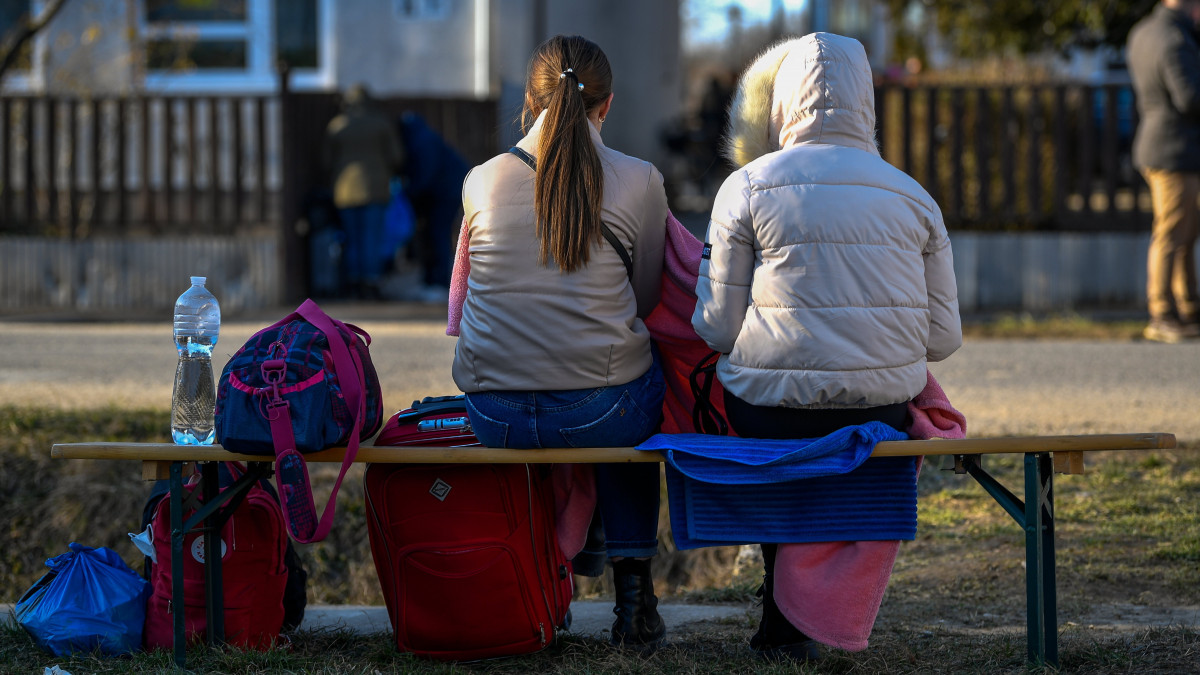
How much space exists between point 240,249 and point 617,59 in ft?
17.4

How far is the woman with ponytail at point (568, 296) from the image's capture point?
3.26 meters

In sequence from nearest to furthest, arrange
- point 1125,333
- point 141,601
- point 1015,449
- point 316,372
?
point 1015,449 → point 316,372 → point 141,601 → point 1125,333

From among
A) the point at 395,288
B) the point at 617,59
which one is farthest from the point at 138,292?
the point at 617,59

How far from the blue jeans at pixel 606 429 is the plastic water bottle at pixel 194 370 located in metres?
0.94

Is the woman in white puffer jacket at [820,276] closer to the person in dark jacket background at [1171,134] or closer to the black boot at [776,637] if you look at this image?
the black boot at [776,637]

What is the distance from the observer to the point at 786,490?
3221 millimetres

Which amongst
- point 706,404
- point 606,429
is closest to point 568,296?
point 606,429

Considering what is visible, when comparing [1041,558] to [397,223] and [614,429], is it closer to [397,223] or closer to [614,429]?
[614,429]

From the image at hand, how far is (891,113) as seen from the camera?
10.9 meters

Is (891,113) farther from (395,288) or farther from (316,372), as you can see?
(316,372)

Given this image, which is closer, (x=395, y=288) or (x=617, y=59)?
(x=395, y=288)

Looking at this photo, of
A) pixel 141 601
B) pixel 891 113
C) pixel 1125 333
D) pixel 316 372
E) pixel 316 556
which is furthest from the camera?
pixel 891 113

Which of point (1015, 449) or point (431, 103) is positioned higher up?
point (431, 103)

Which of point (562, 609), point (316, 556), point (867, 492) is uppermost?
point (867, 492)
